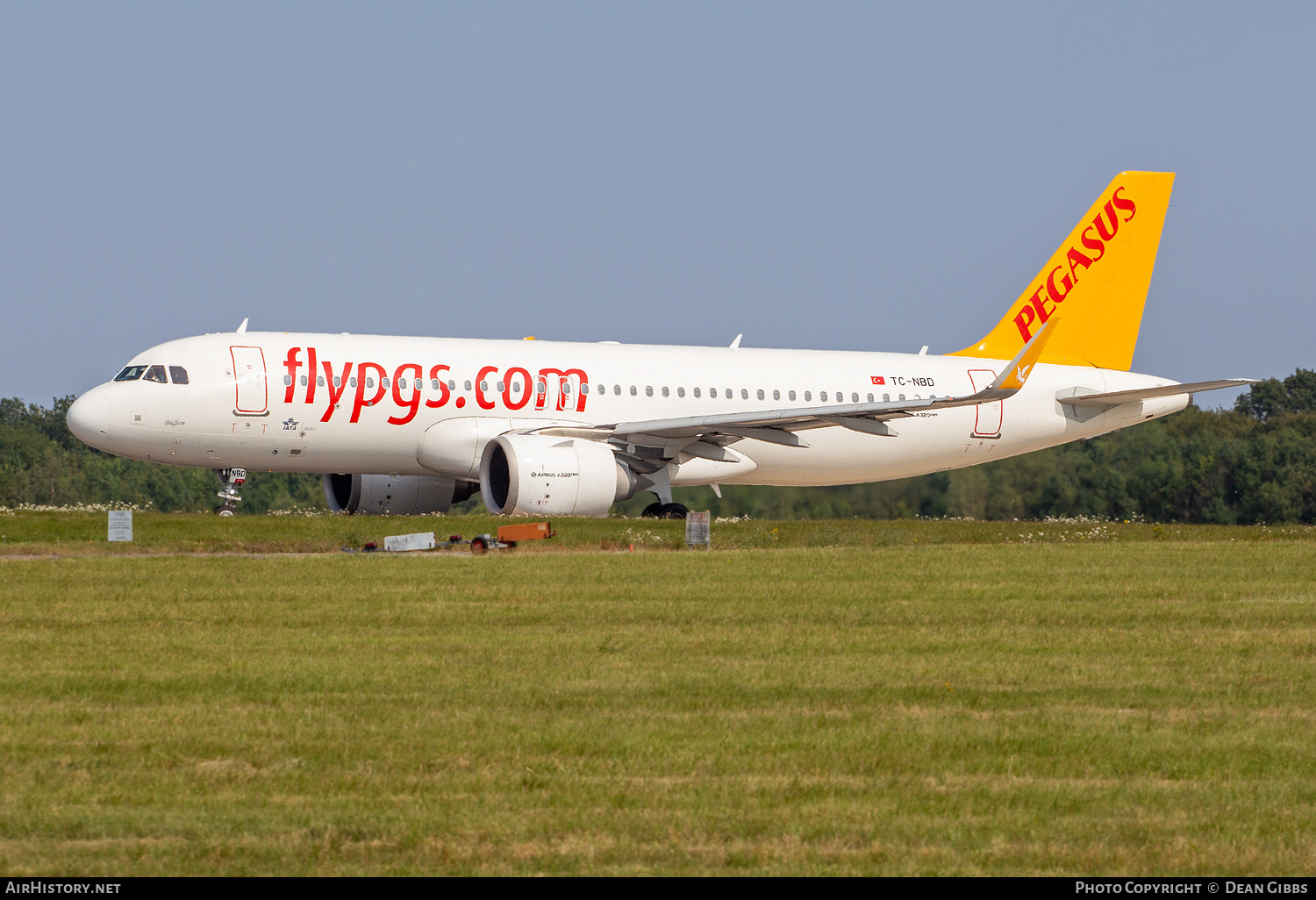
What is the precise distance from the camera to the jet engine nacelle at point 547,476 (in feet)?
84.2

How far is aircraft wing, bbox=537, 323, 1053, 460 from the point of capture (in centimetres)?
2592

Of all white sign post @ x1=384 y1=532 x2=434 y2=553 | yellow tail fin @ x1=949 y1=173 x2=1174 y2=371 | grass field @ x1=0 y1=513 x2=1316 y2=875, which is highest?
yellow tail fin @ x1=949 y1=173 x2=1174 y2=371

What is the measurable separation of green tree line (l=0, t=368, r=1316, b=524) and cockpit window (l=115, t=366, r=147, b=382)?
844 cm

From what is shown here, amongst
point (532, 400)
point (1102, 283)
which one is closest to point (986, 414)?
point (1102, 283)

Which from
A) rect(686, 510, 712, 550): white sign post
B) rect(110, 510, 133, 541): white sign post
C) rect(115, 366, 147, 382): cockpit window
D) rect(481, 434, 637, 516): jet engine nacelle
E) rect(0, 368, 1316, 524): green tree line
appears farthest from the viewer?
rect(0, 368, 1316, 524): green tree line

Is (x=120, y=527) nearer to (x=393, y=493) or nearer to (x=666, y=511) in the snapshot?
(x=393, y=493)

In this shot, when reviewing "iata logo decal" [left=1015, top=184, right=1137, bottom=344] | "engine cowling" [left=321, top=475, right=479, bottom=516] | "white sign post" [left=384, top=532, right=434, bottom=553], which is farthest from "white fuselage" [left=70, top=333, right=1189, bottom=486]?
"white sign post" [left=384, top=532, right=434, bottom=553]

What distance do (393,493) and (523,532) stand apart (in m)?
9.41

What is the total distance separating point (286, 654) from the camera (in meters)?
10.8

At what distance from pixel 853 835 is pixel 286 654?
5616 millimetres

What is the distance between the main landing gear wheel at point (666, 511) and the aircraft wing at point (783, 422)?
1134 mm

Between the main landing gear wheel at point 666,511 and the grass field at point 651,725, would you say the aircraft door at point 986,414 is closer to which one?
the main landing gear wheel at point 666,511

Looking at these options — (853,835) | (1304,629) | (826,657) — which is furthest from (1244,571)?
(853,835)

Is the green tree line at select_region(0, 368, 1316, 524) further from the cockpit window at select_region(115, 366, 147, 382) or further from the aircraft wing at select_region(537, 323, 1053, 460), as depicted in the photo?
the cockpit window at select_region(115, 366, 147, 382)
